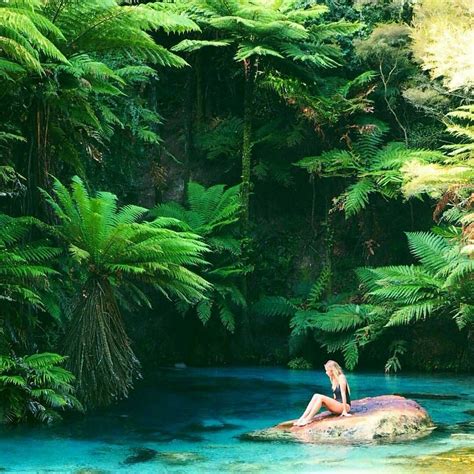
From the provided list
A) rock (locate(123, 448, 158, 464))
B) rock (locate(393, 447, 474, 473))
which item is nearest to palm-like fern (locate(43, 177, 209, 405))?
rock (locate(123, 448, 158, 464))

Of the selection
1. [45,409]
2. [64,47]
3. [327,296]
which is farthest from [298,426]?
[327,296]

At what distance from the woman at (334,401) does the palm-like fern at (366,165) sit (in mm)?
5428

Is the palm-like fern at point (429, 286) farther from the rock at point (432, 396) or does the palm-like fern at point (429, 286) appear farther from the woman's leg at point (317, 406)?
the woman's leg at point (317, 406)

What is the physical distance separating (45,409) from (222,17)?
6.60 metres

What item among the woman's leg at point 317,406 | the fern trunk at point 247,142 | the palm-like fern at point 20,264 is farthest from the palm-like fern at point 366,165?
the palm-like fern at point 20,264

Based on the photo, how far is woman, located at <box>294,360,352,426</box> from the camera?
7160mm

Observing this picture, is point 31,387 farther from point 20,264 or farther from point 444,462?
point 444,462

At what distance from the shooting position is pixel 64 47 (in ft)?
26.3

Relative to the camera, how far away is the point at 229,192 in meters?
13.0

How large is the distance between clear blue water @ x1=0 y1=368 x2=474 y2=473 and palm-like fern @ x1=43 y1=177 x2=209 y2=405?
415mm

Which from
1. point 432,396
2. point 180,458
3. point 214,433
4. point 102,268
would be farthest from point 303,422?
point 432,396

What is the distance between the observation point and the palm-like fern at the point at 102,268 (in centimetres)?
813

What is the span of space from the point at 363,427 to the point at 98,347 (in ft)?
8.97

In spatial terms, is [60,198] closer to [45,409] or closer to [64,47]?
[64,47]
